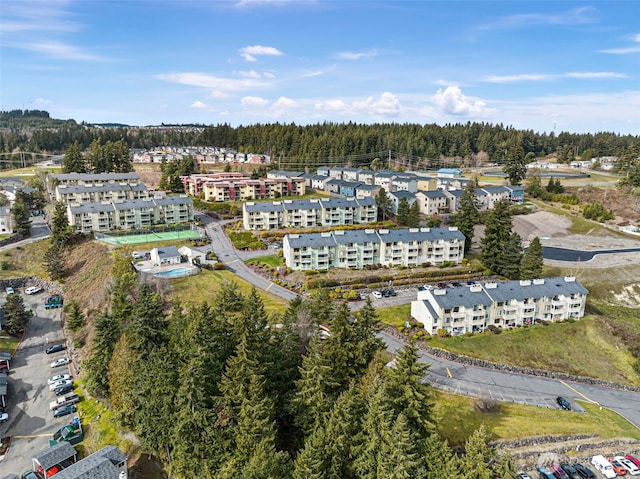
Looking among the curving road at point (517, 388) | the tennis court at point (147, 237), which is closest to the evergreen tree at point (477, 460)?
the curving road at point (517, 388)

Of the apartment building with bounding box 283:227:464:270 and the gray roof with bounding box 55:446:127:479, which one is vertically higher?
the apartment building with bounding box 283:227:464:270

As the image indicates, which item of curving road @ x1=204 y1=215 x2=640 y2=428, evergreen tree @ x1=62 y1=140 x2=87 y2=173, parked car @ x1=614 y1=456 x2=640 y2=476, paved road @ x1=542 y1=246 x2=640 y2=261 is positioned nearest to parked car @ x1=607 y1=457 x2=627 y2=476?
parked car @ x1=614 y1=456 x2=640 y2=476

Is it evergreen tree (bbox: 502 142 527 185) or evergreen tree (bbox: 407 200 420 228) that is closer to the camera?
evergreen tree (bbox: 407 200 420 228)

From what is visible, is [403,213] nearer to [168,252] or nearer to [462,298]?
[462,298]

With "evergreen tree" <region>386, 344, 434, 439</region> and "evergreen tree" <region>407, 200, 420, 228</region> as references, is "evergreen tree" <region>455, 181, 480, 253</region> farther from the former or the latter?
"evergreen tree" <region>386, 344, 434, 439</region>

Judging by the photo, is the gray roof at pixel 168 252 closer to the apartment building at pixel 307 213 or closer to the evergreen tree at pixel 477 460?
the apartment building at pixel 307 213

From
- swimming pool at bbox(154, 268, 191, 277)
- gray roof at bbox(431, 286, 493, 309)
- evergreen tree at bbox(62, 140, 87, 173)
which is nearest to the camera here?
gray roof at bbox(431, 286, 493, 309)

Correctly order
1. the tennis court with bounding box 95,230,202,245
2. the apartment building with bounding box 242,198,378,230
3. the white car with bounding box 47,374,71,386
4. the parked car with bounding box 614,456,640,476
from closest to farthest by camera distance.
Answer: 1. the parked car with bounding box 614,456,640,476
2. the white car with bounding box 47,374,71,386
3. the tennis court with bounding box 95,230,202,245
4. the apartment building with bounding box 242,198,378,230

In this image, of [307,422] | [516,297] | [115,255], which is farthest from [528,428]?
[115,255]
